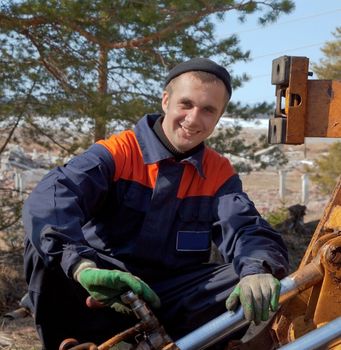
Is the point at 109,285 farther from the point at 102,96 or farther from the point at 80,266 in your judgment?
the point at 102,96

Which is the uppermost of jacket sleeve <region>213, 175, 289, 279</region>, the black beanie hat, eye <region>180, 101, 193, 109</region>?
the black beanie hat

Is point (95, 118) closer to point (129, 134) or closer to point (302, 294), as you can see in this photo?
point (129, 134)

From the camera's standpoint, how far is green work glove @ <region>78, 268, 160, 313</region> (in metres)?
2.29

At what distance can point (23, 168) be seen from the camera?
51.6 feet

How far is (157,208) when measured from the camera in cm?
297

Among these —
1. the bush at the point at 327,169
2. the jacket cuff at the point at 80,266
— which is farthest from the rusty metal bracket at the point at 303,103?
the bush at the point at 327,169

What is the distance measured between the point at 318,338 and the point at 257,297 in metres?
0.25

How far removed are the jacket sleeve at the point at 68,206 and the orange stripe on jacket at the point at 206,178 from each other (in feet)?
1.14

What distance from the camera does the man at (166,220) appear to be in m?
2.81

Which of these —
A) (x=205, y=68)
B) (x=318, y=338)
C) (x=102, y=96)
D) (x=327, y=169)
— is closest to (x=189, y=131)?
(x=205, y=68)

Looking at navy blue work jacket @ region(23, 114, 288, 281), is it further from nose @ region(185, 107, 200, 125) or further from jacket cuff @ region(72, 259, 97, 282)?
jacket cuff @ region(72, 259, 97, 282)

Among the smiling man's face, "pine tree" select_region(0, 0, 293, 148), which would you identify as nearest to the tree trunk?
"pine tree" select_region(0, 0, 293, 148)

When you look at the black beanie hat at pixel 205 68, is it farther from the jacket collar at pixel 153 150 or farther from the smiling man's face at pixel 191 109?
the jacket collar at pixel 153 150

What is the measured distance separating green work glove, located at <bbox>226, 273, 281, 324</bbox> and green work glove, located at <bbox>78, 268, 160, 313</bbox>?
31 centimetres
